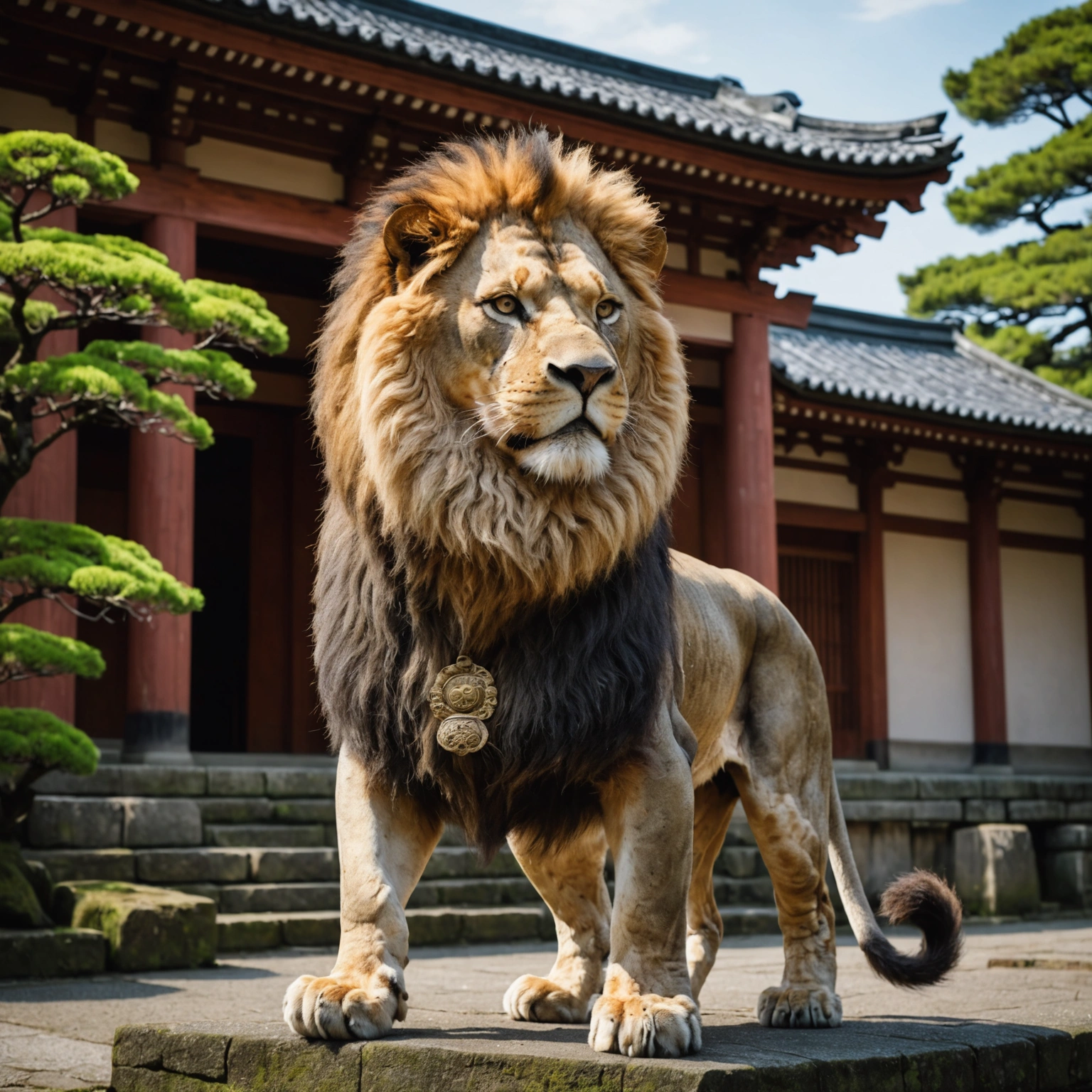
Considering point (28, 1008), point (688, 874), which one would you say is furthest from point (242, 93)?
point (688, 874)

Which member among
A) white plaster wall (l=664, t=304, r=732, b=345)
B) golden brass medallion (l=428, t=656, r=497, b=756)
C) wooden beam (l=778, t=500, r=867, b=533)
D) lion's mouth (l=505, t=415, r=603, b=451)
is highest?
white plaster wall (l=664, t=304, r=732, b=345)

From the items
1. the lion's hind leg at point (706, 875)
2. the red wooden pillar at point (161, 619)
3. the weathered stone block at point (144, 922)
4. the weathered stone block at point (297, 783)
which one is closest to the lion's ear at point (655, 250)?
the lion's hind leg at point (706, 875)

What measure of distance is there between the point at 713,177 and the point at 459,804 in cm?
949

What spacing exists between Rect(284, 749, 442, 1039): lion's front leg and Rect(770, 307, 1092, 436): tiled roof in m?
10.6

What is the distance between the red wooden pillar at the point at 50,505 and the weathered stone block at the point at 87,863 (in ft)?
4.75

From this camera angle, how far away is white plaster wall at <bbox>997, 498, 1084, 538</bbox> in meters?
16.5

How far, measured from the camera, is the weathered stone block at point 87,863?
775cm

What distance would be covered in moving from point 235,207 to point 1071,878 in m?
8.97

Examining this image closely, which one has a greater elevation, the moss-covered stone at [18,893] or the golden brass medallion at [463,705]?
the golden brass medallion at [463,705]

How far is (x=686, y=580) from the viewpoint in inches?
158

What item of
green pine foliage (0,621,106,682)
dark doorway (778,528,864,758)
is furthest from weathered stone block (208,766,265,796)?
dark doorway (778,528,864,758)

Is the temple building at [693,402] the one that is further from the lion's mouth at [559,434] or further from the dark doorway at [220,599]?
the lion's mouth at [559,434]

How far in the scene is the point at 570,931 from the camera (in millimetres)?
3881

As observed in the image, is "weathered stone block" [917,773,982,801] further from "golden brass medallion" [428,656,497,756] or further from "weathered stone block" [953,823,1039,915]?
"golden brass medallion" [428,656,497,756]
